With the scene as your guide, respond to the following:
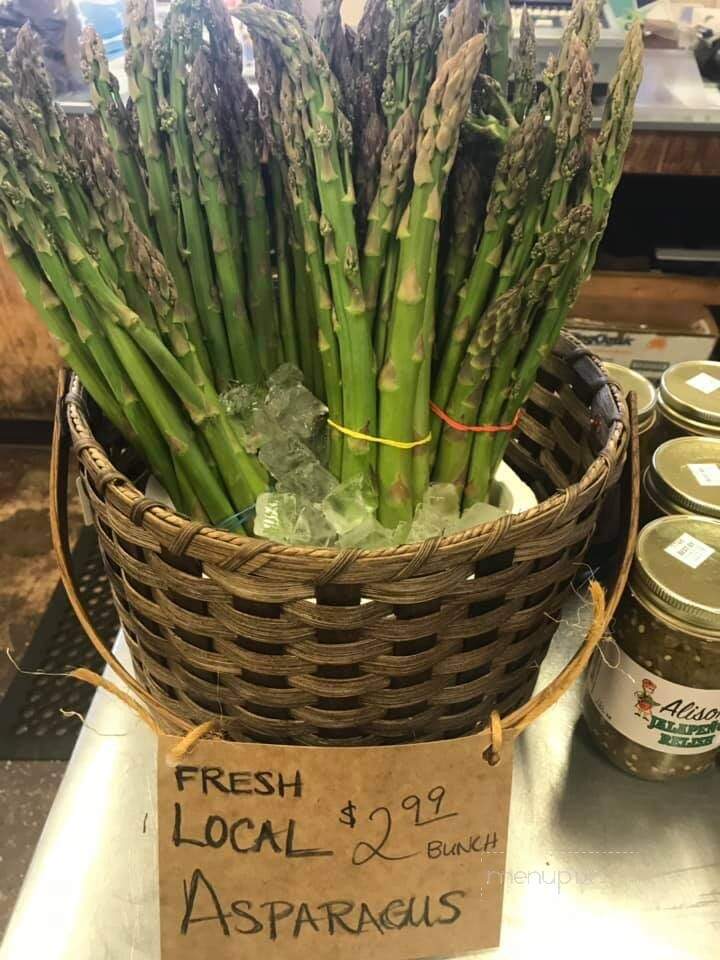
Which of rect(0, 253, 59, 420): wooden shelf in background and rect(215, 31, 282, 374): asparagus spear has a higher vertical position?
rect(215, 31, 282, 374): asparagus spear

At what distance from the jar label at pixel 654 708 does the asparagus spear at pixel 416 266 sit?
0.66 feet

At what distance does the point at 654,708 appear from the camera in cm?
55

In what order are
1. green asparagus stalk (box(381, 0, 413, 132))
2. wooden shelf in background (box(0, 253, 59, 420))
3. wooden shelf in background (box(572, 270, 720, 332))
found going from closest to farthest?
1. green asparagus stalk (box(381, 0, 413, 132))
2. wooden shelf in background (box(572, 270, 720, 332))
3. wooden shelf in background (box(0, 253, 59, 420))

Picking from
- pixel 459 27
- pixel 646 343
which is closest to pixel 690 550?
pixel 459 27

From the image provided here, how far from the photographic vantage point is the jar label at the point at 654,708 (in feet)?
1.77

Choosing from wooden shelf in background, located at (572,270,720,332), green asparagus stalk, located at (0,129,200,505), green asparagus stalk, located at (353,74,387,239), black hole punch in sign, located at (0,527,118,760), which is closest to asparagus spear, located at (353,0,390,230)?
green asparagus stalk, located at (353,74,387,239)

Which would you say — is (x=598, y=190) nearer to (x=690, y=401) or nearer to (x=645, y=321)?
(x=690, y=401)

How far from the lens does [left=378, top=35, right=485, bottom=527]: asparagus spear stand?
0.50 m

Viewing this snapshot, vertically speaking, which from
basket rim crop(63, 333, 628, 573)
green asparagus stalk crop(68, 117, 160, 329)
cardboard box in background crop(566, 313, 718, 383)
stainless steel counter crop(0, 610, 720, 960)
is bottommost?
stainless steel counter crop(0, 610, 720, 960)

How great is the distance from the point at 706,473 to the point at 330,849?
0.42 metres

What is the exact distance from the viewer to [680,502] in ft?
2.02

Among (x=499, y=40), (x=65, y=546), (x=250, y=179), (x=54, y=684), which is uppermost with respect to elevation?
(x=499, y=40)

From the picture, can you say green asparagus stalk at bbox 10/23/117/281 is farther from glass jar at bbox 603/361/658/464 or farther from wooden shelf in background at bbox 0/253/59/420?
wooden shelf in background at bbox 0/253/59/420

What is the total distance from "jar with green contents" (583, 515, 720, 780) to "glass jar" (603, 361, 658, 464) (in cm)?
14
